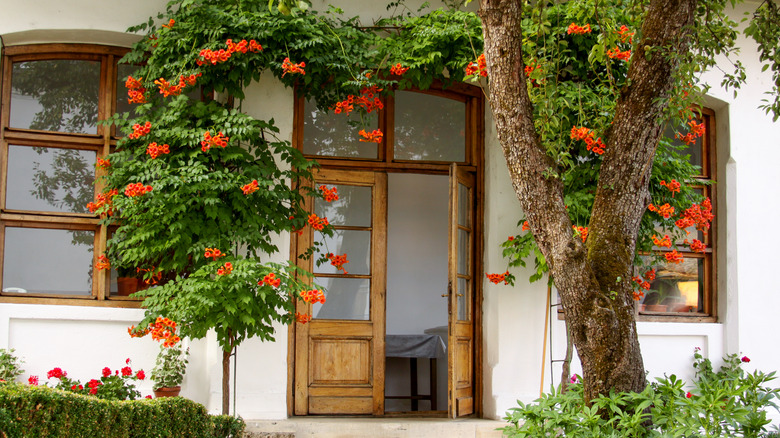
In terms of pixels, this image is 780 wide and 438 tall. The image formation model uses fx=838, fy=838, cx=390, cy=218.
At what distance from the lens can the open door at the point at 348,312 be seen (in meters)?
6.29

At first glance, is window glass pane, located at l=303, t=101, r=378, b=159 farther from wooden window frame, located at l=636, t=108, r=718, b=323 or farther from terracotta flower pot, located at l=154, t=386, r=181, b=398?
wooden window frame, located at l=636, t=108, r=718, b=323

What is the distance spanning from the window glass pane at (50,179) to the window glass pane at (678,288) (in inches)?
177

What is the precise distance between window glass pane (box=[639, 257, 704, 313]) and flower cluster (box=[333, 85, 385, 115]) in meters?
2.79

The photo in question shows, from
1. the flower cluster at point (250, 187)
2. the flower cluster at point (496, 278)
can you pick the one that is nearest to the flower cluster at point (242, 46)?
the flower cluster at point (250, 187)

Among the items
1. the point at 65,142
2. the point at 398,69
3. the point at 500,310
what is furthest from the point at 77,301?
the point at 500,310

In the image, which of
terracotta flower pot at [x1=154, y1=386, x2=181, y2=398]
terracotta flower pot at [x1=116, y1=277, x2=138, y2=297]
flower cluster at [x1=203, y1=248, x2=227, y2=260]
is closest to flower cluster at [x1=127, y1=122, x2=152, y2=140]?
flower cluster at [x1=203, y1=248, x2=227, y2=260]

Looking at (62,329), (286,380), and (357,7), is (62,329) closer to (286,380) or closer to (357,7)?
(286,380)

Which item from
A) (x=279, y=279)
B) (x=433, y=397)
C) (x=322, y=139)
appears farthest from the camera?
(x=433, y=397)

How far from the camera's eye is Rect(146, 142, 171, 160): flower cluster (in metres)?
5.40

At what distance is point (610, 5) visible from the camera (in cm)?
563

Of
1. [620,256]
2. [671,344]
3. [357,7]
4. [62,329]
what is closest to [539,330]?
[671,344]

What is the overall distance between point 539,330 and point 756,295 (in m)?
1.93

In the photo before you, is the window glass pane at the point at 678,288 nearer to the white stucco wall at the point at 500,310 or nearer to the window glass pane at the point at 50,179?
the white stucco wall at the point at 500,310

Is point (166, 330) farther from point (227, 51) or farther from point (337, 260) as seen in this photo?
point (227, 51)
